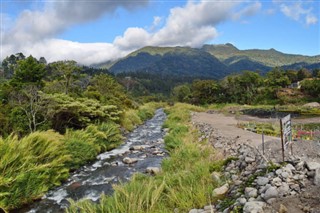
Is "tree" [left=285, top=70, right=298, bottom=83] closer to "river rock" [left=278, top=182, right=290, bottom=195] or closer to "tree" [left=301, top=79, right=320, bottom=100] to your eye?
"tree" [left=301, top=79, right=320, bottom=100]

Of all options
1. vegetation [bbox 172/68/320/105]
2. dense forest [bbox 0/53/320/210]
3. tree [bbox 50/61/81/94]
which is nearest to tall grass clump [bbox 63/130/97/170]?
dense forest [bbox 0/53/320/210]

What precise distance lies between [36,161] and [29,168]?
1141 millimetres

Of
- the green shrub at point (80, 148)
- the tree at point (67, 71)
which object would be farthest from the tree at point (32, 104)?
the tree at point (67, 71)

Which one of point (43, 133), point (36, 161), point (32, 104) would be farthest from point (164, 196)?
point (32, 104)

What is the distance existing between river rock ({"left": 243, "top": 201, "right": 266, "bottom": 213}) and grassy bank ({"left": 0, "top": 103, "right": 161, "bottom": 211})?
6147 mm

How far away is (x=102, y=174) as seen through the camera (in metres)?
11.7

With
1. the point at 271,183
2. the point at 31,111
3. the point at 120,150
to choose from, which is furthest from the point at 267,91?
the point at 271,183

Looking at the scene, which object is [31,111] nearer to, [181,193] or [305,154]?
[181,193]

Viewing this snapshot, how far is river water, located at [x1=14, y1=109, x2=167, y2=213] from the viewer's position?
8.90 meters

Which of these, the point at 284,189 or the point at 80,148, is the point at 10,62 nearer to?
the point at 80,148

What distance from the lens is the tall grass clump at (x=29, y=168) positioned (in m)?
8.04

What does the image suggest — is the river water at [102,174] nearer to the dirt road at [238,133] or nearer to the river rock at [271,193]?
the river rock at [271,193]

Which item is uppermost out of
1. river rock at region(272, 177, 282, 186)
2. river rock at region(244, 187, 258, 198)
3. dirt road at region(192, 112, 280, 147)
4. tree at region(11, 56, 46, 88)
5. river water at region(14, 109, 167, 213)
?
tree at region(11, 56, 46, 88)

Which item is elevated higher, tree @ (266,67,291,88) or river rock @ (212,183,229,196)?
tree @ (266,67,291,88)
